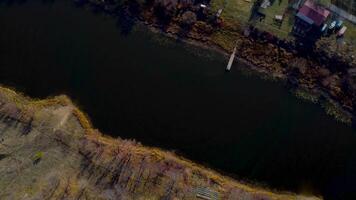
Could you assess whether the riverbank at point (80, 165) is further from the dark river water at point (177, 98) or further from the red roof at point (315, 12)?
the red roof at point (315, 12)

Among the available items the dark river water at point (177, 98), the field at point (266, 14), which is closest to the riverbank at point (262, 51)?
the field at point (266, 14)

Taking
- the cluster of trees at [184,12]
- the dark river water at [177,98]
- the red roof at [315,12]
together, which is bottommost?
the dark river water at [177,98]

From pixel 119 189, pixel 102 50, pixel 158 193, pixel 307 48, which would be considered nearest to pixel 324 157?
pixel 307 48

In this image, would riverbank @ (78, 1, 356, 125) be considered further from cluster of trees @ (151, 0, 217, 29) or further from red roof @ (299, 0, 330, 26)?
red roof @ (299, 0, 330, 26)

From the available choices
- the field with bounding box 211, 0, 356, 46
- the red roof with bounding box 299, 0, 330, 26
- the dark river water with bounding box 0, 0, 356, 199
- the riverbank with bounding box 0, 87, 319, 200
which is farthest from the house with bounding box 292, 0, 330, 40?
the riverbank with bounding box 0, 87, 319, 200

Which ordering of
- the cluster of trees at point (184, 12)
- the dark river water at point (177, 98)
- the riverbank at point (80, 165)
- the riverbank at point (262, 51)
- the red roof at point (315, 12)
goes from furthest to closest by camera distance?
the cluster of trees at point (184, 12) < the riverbank at point (262, 51) < the red roof at point (315, 12) < the dark river water at point (177, 98) < the riverbank at point (80, 165)

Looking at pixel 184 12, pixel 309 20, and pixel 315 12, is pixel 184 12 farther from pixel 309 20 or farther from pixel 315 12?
pixel 315 12
